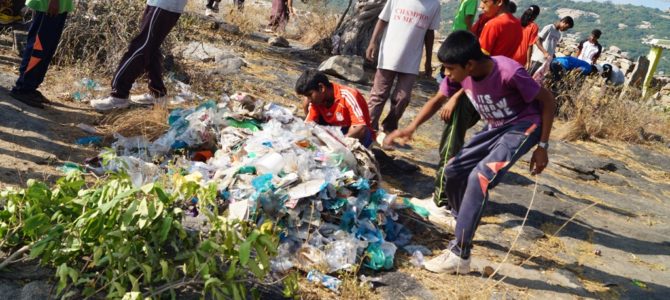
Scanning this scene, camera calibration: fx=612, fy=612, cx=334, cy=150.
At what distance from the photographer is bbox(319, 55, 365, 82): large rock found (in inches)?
339

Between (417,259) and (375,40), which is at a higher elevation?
(375,40)

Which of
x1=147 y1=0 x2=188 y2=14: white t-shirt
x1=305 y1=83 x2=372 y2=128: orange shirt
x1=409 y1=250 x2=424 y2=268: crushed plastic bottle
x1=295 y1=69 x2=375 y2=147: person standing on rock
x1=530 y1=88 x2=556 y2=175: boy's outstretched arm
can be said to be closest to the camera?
x1=530 y1=88 x2=556 y2=175: boy's outstretched arm

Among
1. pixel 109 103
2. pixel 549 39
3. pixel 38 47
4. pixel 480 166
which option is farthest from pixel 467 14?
pixel 549 39

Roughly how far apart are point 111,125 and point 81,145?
19.1 inches

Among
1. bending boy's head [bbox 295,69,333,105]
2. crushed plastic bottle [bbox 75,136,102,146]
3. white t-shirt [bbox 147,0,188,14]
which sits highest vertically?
white t-shirt [bbox 147,0,188,14]

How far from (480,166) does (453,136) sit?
0.88 metres

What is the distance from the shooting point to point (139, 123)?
4629 millimetres

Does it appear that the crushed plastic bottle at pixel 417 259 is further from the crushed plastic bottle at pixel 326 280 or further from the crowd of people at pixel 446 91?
the crushed plastic bottle at pixel 326 280

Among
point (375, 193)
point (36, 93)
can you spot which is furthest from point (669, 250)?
point (36, 93)

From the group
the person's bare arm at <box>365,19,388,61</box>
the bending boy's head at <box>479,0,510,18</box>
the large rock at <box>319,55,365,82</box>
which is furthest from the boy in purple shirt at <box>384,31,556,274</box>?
the large rock at <box>319,55,365,82</box>

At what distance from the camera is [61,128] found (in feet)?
14.8

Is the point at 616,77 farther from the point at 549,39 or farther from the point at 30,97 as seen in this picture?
the point at 30,97

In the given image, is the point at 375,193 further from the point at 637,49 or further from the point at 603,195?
the point at 637,49

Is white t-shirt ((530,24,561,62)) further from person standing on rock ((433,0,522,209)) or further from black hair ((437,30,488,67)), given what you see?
black hair ((437,30,488,67))
